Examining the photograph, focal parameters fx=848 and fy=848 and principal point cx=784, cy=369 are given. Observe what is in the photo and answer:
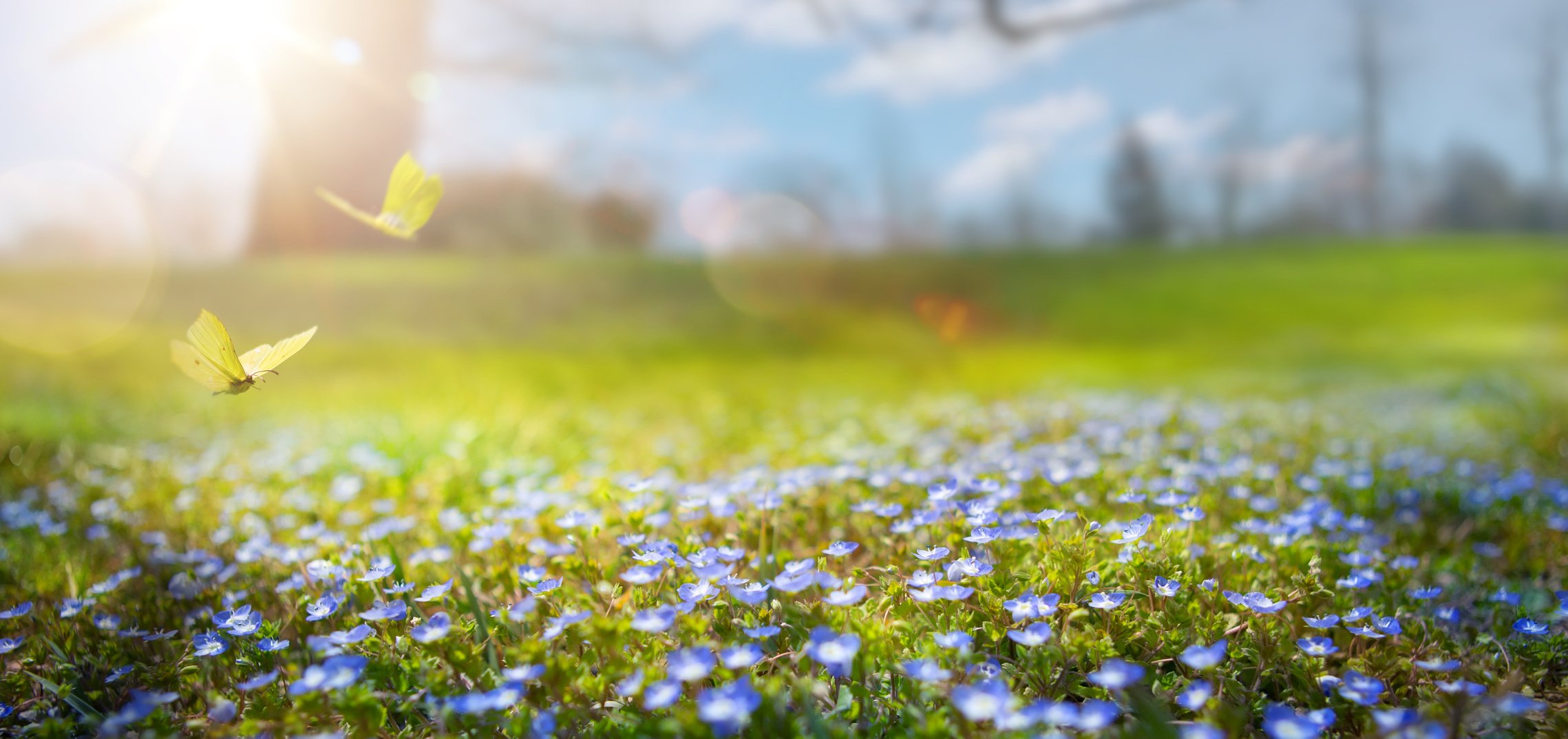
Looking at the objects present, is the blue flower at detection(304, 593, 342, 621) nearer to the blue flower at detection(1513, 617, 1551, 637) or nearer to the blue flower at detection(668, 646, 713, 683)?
the blue flower at detection(668, 646, 713, 683)

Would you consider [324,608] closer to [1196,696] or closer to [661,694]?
[661,694]

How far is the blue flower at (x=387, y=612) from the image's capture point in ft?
6.24

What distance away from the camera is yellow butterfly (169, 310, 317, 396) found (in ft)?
5.19

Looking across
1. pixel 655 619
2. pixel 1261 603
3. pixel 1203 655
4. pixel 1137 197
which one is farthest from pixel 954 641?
pixel 1137 197

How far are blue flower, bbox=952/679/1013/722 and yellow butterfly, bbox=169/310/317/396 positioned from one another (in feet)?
4.38

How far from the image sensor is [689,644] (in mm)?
1781

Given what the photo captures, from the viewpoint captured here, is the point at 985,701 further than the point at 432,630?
No

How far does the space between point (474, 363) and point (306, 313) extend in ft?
25.0

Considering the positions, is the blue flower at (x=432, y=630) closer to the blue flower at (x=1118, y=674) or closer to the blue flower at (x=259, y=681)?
the blue flower at (x=259, y=681)

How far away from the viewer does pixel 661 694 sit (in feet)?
5.23

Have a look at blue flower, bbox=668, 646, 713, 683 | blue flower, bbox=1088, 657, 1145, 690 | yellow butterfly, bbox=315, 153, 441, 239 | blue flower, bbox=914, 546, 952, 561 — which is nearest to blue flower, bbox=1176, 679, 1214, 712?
blue flower, bbox=1088, 657, 1145, 690

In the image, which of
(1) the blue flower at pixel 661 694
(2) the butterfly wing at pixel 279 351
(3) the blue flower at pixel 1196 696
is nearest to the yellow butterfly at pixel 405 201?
(2) the butterfly wing at pixel 279 351

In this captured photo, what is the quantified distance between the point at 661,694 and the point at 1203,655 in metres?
1.06

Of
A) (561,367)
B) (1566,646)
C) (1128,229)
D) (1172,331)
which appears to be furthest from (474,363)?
(1128,229)
